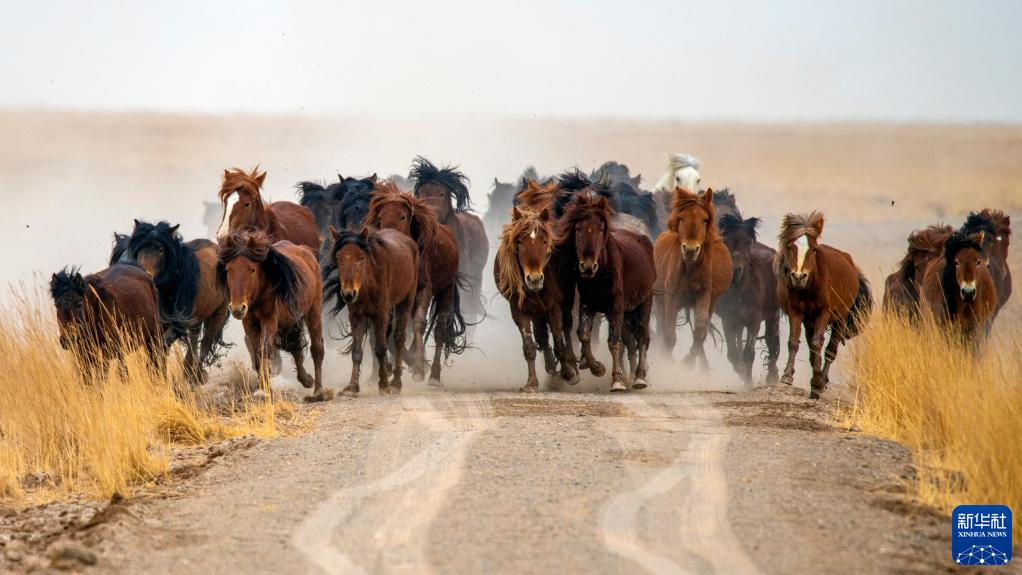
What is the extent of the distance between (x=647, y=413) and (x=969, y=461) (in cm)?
415

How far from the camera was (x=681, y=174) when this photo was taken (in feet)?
73.9

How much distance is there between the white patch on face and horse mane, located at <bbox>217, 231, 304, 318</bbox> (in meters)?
4.78

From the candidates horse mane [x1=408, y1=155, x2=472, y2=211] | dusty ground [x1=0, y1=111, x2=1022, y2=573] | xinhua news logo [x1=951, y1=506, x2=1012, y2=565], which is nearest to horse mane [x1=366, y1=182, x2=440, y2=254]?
dusty ground [x1=0, y1=111, x2=1022, y2=573]

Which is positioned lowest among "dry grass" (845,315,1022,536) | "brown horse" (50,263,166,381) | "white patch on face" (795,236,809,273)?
"dry grass" (845,315,1022,536)

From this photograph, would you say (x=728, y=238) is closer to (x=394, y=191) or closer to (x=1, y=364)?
(x=394, y=191)

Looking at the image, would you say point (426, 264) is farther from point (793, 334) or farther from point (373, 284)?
point (793, 334)

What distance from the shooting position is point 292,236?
56.4ft

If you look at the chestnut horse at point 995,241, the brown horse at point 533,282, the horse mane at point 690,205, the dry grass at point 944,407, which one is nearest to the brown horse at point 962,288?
the dry grass at point 944,407

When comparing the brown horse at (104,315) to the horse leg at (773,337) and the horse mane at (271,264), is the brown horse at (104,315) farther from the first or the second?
the horse leg at (773,337)

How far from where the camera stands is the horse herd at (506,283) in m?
13.7

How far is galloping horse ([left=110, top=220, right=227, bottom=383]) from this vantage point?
14469mm

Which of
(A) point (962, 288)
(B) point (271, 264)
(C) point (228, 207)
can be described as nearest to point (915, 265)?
(A) point (962, 288)

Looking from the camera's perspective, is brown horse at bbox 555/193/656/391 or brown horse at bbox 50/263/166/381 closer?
brown horse at bbox 50/263/166/381

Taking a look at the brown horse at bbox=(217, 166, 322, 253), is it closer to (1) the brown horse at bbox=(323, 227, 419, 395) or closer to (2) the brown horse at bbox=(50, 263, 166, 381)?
(1) the brown horse at bbox=(323, 227, 419, 395)
